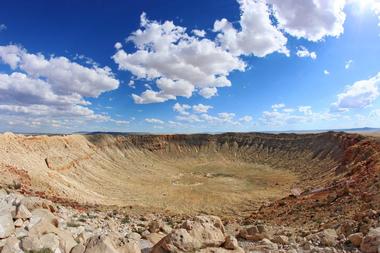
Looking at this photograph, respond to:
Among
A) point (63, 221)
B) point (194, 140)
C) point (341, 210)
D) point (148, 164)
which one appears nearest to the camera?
point (63, 221)

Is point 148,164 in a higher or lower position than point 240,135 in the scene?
lower

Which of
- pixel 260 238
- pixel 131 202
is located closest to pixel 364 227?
pixel 260 238

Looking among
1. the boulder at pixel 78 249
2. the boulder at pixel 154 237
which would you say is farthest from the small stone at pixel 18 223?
the boulder at pixel 154 237

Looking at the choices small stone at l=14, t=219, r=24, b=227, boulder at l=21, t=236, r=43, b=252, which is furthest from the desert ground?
boulder at l=21, t=236, r=43, b=252

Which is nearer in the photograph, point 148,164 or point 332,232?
point 332,232

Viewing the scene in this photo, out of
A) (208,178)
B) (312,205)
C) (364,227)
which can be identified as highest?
(364,227)

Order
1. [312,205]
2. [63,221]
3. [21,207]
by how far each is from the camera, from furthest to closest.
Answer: [312,205], [63,221], [21,207]

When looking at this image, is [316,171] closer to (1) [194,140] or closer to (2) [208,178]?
(2) [208,178]

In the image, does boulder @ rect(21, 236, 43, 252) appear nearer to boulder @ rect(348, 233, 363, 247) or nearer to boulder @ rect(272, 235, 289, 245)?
boulder @ rect(272, 235, 289, 245)
